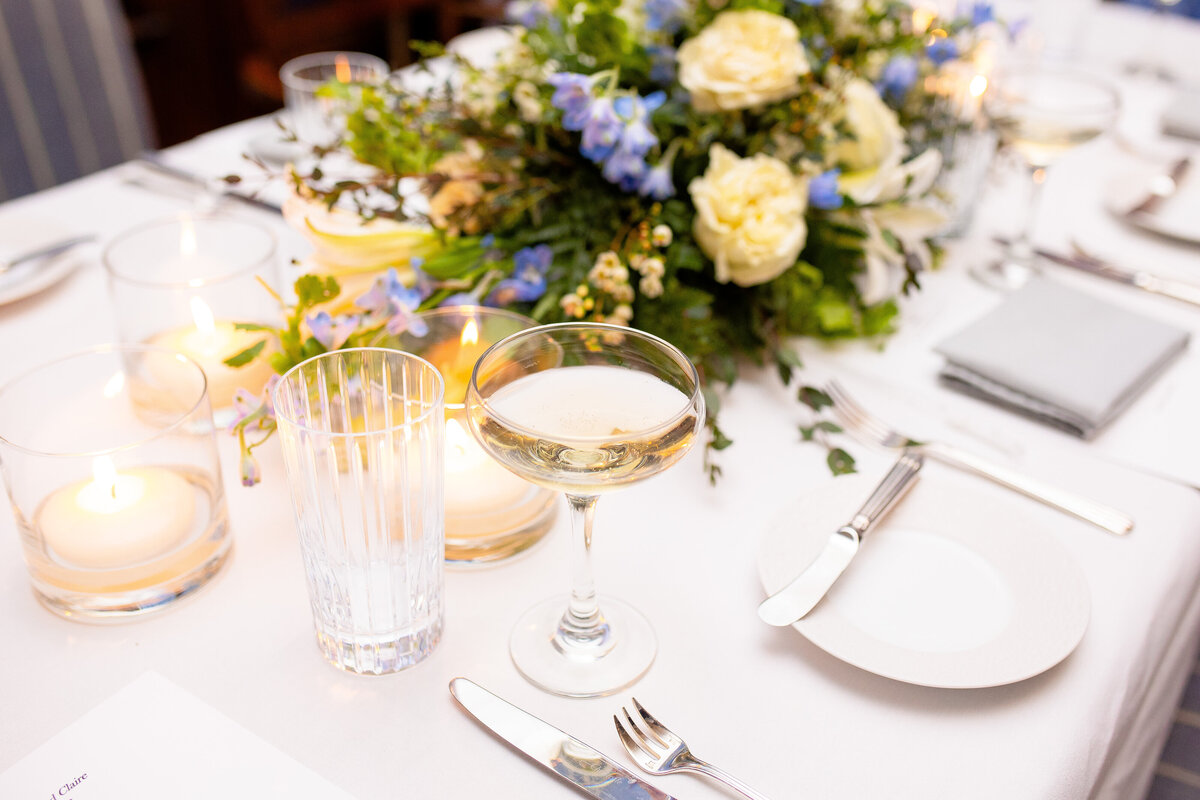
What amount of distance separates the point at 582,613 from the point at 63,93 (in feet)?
5.94

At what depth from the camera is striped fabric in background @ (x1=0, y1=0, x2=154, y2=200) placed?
74.8 inches

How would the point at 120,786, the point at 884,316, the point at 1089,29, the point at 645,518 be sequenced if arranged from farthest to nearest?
the point at 1089,29, the point at 884,316, the point at 645,518, the point at 120,786

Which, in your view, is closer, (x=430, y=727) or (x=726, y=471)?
(x=430, y=727)

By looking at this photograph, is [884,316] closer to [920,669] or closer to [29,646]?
[920,669]

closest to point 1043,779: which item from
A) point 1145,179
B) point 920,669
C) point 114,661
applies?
point 920,669

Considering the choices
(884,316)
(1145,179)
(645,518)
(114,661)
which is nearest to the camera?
(114,661)

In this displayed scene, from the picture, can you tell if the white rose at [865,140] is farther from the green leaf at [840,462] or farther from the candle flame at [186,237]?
the candle flame at [186,237]

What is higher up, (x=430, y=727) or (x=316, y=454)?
(x=316, y=454)

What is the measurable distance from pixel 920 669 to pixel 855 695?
0.18 ft

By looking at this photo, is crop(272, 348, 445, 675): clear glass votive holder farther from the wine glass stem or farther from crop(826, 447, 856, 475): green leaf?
the wine glass stem

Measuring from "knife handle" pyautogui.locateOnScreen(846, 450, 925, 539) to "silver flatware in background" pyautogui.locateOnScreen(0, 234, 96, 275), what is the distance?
1.09 metres

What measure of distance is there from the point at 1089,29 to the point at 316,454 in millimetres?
2145

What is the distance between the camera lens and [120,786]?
0.67 m

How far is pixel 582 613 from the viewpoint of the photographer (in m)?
0.77
